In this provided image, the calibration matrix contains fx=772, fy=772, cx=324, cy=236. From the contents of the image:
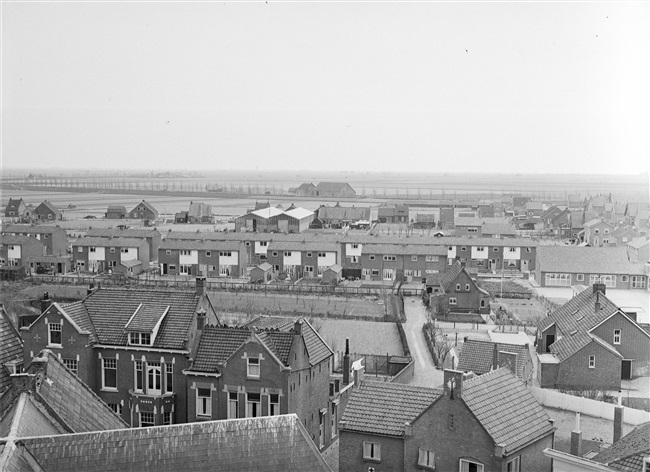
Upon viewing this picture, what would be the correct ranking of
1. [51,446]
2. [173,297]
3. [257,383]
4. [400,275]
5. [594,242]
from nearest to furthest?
[51,446], [257,383], [173,297], [400,275], [594,242]

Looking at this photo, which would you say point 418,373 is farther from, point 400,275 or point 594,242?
point 594,242

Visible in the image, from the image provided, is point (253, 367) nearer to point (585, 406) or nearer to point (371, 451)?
point (371, 451)

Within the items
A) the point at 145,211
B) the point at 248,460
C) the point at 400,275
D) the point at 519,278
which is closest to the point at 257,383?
the point at 248,460

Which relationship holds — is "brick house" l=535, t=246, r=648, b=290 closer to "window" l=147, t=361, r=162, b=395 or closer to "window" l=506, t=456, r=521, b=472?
"window" l=147, t=361, r=162, b=395

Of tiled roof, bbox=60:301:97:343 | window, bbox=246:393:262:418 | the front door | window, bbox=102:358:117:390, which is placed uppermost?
tiled roof, bbox=60:301:97:343

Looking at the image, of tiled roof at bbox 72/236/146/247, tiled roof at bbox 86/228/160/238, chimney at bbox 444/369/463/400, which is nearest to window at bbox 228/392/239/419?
chimney at bbox 444/369/463/400

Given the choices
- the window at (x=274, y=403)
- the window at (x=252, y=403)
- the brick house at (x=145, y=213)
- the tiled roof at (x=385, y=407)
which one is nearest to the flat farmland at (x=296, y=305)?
the window at (x=252, y=403)

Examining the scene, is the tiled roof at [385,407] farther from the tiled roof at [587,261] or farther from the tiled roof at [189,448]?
the tiled roof at [587,261]
